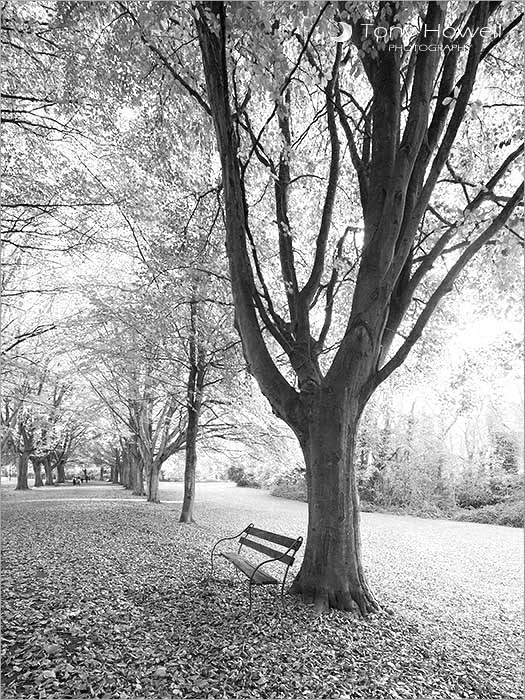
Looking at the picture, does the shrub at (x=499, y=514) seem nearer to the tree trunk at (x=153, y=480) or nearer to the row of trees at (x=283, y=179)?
the row of trees at (x=283, y=179)

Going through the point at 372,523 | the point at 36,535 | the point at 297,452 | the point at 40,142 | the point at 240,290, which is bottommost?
the point at 372,523

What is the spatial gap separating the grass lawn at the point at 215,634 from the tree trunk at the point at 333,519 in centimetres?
20

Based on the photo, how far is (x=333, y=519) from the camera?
160 inches

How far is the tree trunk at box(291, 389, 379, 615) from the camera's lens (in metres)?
4.02

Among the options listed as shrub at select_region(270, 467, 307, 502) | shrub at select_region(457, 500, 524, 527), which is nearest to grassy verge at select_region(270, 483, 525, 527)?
shrub at select_region(457, 500, 524, 527)

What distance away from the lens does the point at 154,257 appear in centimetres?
752

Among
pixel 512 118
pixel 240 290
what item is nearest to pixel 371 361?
pixel 240 290

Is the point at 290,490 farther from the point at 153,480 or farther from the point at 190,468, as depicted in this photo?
the point at 190,468

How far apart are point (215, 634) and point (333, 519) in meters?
1.35

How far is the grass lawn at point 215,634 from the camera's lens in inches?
110

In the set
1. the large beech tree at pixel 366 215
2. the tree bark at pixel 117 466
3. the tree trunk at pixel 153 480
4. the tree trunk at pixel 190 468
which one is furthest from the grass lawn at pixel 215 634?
the tree bark at pixel 117 466

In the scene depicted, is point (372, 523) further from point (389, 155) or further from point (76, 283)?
point (389, 155)

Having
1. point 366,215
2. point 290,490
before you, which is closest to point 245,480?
point 290,490

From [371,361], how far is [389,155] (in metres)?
1.90
